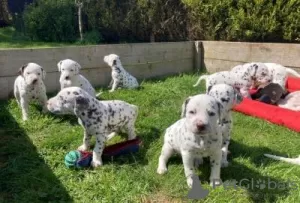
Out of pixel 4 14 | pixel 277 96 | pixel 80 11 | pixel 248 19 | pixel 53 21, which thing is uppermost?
pixel 80 11

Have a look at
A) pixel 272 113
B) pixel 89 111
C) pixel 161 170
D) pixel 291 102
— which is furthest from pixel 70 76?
pixel 291 102

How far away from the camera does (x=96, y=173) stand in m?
4.01

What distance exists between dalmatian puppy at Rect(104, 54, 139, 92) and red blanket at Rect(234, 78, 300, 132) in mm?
2455

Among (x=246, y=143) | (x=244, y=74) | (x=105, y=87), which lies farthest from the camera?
(x=105, y=87)

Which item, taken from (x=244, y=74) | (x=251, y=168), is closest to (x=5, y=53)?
(x=244, y=74)

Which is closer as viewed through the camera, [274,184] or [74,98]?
[274,184]

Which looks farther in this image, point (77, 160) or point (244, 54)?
point (244, 54)

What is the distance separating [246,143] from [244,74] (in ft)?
6.83

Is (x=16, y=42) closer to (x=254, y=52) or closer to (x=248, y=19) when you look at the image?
(x=248, y=19)

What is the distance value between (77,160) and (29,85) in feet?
6.57

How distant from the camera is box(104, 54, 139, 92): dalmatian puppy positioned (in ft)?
24.0

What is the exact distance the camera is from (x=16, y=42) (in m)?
14.2

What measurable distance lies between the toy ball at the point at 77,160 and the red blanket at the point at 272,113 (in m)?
2.97

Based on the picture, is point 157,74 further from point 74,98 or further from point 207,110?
point 207,110
